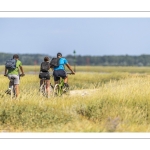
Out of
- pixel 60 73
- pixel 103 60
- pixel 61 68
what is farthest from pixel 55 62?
pixel 103 60

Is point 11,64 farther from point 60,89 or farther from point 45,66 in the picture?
point 60,89

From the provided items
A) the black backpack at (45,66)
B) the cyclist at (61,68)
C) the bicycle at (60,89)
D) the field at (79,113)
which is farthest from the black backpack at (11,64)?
the bicycle at (60,89)

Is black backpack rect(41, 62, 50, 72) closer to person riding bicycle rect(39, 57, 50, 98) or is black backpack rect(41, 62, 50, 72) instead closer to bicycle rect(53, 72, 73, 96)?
person riding bicycle rect(39, 57, 50, 98)

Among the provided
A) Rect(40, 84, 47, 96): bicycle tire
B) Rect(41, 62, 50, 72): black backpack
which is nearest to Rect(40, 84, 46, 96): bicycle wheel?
Rect(40, 84, 47, 96): bicycle tire

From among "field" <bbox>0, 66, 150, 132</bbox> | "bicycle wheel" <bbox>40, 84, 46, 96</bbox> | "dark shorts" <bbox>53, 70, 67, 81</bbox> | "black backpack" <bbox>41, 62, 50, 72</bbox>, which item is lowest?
"field" <bbox>0, 66, 150, 132</bbox>

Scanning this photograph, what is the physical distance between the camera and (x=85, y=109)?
40.1 ft

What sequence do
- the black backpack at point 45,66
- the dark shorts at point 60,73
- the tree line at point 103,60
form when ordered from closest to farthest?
the black backpack at point 45,66
the dark shorts at point 60,73
the tree line at point 103,60

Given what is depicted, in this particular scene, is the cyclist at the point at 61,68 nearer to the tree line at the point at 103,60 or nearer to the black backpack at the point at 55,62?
the black backpack at the point at 55,62

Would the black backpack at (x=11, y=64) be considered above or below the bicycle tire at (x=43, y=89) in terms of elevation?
above
